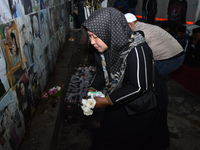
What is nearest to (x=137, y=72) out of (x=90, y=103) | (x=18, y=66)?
(x=90, y=103)

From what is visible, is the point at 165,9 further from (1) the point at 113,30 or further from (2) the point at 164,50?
(1) the point at 113,30

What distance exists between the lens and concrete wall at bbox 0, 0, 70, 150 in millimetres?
1992

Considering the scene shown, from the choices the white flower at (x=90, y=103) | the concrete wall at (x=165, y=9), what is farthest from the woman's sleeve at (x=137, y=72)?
the concrete wall at (x=165, y=9)

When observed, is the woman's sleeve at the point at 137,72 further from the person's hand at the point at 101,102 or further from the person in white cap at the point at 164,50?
the person in white cap at the point at 164,50

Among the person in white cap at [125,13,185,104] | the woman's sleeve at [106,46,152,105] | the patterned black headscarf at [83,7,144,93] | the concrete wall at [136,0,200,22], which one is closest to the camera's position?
the woman's sleeve at [106,46,152,105]

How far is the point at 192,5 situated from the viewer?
1041cm

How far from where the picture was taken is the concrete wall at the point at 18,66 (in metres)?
1.99

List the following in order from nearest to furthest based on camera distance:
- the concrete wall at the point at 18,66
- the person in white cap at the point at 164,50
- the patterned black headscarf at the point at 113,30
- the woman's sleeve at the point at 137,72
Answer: the woman's sleeve at the point at 137,72 → the patterned black headscarf at the point at 113,30 → the concrete wall at the point at 18,66 → the person in white cap at the point at 164,50

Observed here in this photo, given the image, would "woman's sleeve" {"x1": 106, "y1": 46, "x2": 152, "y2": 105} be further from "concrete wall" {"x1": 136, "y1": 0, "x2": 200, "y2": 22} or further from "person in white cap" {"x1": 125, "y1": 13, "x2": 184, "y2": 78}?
"concrete wall" {"x1": 136, "y1": 0, "x2": 200, "y2": 22}

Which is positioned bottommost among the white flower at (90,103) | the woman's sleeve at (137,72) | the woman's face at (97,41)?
the white flower at (90,103)

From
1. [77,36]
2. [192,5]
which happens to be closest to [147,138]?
[77,36]

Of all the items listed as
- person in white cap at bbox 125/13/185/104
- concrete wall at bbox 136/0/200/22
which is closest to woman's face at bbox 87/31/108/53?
person in white cap at bbox 125/13/185/104

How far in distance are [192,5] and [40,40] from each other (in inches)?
412

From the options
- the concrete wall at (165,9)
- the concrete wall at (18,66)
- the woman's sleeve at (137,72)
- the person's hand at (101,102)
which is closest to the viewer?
the woman's sleeve at (137,72)
